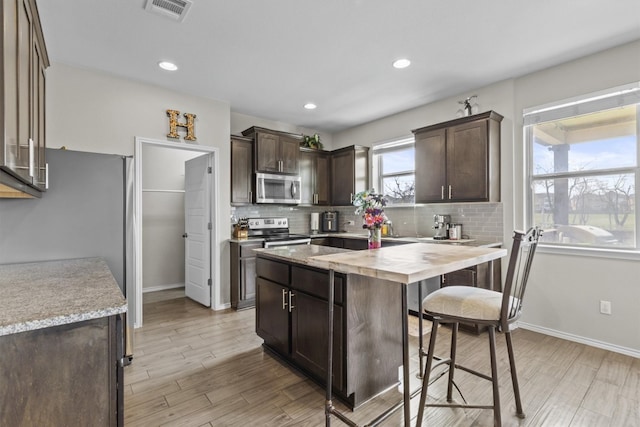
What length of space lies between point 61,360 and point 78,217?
1584 mm

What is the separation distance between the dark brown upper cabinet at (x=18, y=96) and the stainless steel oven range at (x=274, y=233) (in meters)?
2.65

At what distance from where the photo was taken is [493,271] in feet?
Result: 11.0

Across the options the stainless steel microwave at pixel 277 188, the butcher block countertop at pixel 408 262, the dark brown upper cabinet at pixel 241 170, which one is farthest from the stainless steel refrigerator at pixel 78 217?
the stainless steel microwave at pixel 277 188

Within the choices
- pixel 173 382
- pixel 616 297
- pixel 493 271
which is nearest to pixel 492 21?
pixel 493 271

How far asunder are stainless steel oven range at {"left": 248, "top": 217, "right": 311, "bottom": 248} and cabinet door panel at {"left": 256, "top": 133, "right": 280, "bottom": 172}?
80 centimetres

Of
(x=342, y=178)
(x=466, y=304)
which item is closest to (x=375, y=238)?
(x=466, y=304)

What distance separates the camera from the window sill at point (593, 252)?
2705 mm

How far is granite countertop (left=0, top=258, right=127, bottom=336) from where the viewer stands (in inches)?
39.3

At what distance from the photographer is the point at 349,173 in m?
5.03

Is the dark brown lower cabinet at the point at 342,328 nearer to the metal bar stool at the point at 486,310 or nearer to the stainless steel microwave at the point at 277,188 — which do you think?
the metal bar stool at the point at 486,310

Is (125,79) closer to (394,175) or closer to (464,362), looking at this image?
(394,175)

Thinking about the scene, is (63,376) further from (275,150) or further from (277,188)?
(275,150)

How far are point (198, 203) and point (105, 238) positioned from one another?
6.64ft

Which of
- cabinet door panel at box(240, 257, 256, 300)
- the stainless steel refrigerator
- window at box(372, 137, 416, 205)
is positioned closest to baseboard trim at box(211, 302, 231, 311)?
cabinet door panel at box(240, 257, 256, 300)
